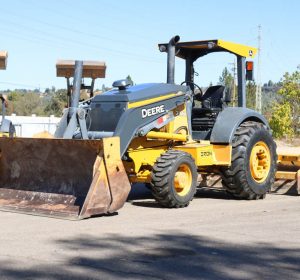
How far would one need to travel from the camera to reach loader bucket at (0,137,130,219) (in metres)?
A: 8.58

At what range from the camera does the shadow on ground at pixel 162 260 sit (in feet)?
18.9

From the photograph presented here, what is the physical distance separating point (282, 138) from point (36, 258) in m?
37.4

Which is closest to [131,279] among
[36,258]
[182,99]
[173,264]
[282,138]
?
[173,264]

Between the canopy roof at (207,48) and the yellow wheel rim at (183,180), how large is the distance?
8.49ft

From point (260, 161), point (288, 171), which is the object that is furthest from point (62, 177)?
point (288, 171)

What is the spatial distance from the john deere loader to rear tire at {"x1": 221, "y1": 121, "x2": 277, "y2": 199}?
0.02 metres

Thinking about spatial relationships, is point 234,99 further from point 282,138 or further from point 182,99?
point 282,138

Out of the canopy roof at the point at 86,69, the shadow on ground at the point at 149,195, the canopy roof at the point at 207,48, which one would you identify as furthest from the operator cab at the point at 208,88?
the canopy roof at the point at 86,69

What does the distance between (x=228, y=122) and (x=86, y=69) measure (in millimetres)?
3315

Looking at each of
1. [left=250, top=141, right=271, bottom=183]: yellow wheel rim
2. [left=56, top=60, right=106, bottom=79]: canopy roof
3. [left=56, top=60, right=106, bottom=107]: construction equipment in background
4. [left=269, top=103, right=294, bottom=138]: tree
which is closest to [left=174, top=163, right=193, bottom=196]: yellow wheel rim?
[left=250, top=141, right=271, bottom=183]: yellow wheel rim

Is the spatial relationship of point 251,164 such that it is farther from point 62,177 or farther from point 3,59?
point 3,59

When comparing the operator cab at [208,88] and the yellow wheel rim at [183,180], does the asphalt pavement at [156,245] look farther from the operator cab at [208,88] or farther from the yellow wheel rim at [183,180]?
the operator cab at [208,88]

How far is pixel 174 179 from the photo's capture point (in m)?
9.56

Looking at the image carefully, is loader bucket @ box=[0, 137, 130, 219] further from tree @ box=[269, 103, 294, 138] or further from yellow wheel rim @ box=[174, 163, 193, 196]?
tree @ box=[269, 103, 294, 138]
